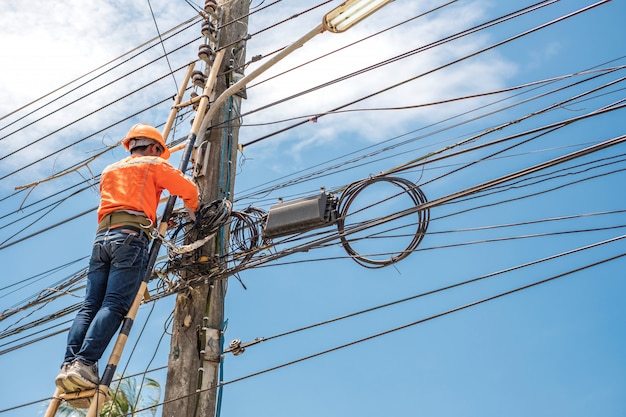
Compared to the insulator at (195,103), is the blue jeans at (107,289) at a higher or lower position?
lower

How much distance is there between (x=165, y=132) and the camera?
7.54 meters

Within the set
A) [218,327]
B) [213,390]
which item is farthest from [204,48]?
[213,390]

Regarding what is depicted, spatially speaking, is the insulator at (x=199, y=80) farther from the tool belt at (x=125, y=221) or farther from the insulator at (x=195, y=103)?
the tool belt at (x=125, y=221)

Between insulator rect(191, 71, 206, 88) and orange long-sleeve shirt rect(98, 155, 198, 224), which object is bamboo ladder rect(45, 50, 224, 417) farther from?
insulator rect(191, 71, 206, 88)

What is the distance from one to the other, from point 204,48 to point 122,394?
11.1m

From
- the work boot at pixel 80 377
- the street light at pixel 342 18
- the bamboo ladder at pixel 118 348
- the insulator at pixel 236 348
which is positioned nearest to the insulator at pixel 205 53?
the bamboo ladder at pixel 118 348

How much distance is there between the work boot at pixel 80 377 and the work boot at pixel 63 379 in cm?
2

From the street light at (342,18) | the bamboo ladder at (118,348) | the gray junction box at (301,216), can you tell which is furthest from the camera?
the gray junction box at (301,216)

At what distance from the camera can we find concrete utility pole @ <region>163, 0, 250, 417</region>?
21.3 feet

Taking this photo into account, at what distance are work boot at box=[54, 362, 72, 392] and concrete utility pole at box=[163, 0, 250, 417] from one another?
103 cm

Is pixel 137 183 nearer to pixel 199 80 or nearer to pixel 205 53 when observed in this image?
pixel 199 80

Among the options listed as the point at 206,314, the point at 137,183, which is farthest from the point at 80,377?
the point at 137,183

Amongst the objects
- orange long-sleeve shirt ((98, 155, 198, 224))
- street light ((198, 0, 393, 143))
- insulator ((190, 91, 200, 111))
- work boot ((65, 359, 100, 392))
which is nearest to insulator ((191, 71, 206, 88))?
insulator ((190, 91, 200, 111))

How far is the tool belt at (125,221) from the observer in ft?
20.6
